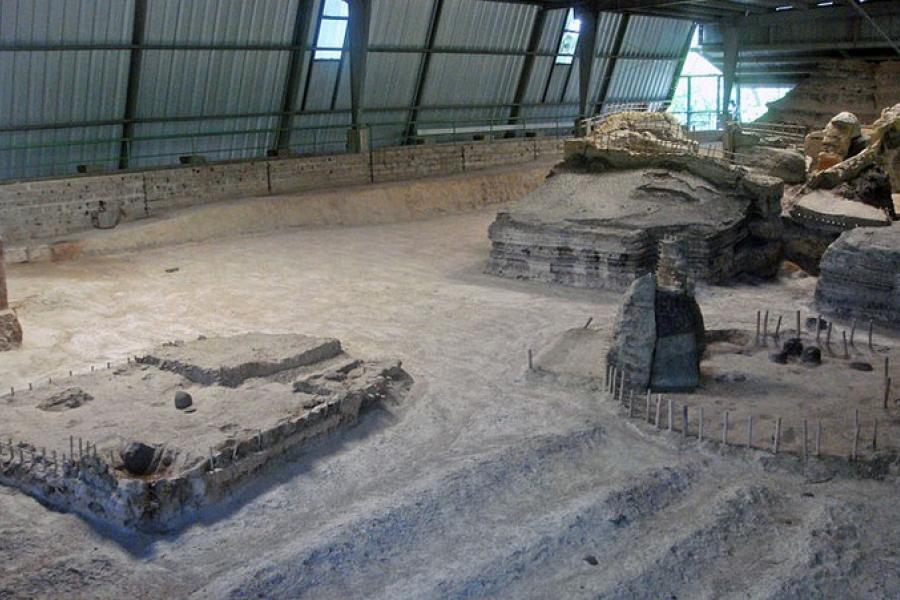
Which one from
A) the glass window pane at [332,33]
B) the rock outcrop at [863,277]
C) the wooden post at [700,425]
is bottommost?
the wooden post at [700,425]

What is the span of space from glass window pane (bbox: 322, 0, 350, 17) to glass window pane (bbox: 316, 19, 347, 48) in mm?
132

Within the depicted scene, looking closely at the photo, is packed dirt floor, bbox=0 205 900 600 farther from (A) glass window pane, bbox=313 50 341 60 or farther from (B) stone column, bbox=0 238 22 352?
(A) glass window pane, bbox=313 50 341 60

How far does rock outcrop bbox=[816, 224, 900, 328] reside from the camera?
12.4 metres

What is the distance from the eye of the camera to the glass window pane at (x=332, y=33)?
70.0 feet

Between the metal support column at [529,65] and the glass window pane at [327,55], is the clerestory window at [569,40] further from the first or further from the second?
the glass window pane at [327,55]

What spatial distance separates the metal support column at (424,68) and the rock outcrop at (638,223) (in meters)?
8.35

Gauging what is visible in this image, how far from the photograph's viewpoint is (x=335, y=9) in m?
21.2

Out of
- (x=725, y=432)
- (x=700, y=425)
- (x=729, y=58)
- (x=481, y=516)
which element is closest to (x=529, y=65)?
(x=729, y=58)

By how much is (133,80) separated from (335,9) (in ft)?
15.8

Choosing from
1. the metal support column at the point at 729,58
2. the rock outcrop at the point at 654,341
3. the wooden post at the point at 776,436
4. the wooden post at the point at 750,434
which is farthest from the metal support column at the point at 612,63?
the wooden post at the point at 776,436

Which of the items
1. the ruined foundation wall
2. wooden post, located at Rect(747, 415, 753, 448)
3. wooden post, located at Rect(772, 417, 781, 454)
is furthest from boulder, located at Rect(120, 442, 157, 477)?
the ruined foundation wall

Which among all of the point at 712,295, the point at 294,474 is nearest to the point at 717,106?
the point at 712,295

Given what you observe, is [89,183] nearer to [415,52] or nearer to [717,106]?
[415,52]

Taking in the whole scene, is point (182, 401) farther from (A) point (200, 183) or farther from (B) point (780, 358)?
(A) point (200, 183)
